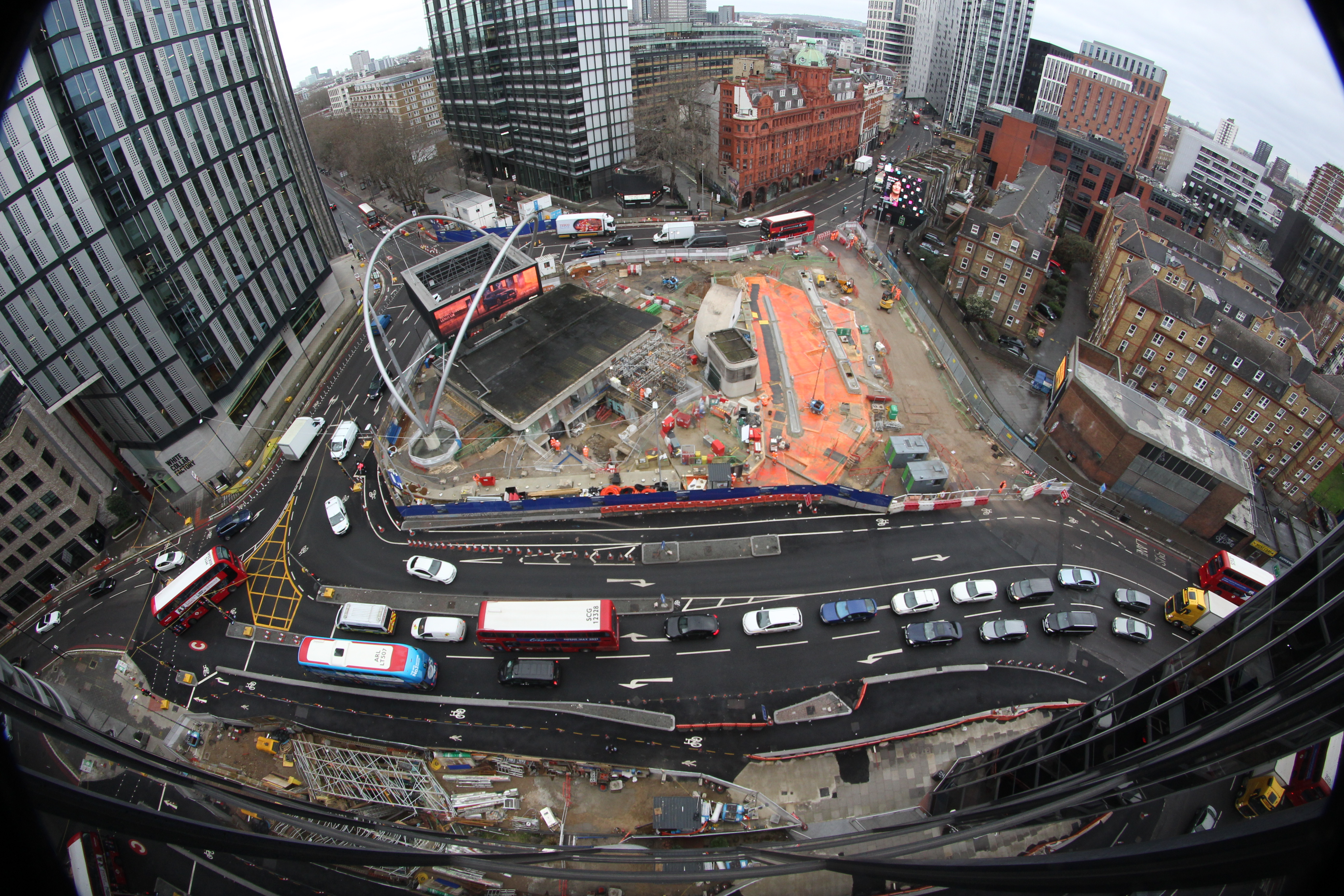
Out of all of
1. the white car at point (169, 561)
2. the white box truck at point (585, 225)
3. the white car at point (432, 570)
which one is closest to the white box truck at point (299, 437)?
the white car at point (169, 561)

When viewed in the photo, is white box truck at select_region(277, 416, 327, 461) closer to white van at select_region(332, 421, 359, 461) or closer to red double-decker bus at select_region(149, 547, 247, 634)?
white van at select_region(332, 421, 359, 461)

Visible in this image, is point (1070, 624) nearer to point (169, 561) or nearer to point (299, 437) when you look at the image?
point (299, 437)

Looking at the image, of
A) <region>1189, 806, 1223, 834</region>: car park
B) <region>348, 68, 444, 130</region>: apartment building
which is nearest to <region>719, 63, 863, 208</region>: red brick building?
<region>348, 68, 444, 130</region>: apartment building

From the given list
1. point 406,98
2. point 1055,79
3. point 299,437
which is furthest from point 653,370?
point 406,98

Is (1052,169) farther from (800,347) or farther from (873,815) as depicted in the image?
(873,815)

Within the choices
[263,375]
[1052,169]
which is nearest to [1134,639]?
[263,375]
